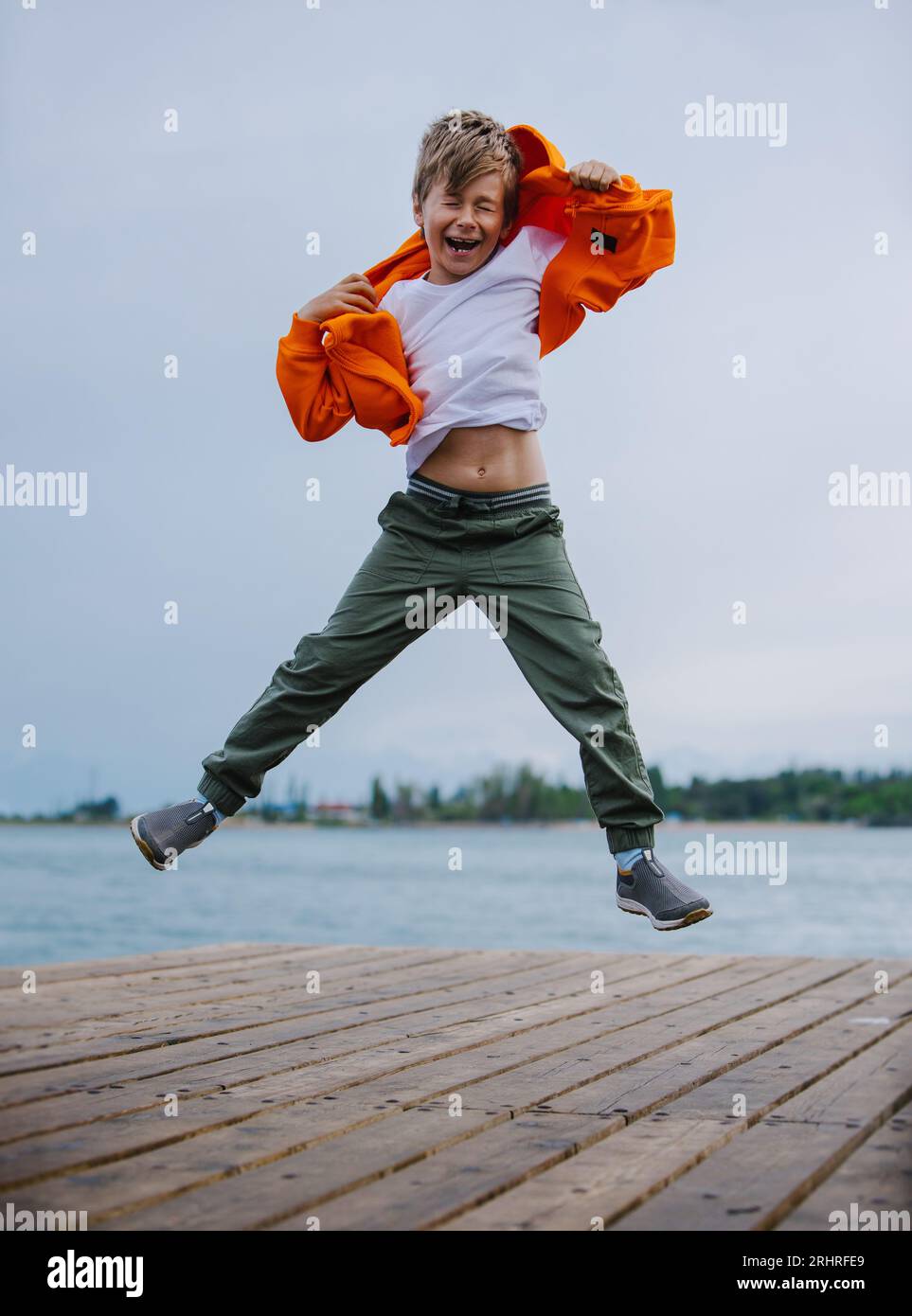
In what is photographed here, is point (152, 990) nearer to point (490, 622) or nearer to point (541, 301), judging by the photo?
point (490, 622)

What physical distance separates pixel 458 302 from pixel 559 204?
1.05ft

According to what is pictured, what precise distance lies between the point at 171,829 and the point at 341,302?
1227 mm

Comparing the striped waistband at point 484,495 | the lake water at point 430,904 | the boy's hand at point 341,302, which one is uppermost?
the boy's hand at point 341,302

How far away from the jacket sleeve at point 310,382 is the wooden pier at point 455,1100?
1390 mm

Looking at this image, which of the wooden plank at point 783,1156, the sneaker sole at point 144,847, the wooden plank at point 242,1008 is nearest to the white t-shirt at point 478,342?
the sneaker sole at point 144,847

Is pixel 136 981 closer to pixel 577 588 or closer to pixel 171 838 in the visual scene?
pixel 171 838

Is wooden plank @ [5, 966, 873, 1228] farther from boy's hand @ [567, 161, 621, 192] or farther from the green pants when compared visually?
boy's hand @ [567, 161, 621, 192]

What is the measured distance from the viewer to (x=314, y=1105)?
2.32m

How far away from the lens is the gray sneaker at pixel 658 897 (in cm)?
277

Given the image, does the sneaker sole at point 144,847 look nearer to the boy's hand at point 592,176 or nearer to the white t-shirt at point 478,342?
the white t-shirt at point 478,342

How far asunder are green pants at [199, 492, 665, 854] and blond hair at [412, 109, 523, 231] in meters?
0.70

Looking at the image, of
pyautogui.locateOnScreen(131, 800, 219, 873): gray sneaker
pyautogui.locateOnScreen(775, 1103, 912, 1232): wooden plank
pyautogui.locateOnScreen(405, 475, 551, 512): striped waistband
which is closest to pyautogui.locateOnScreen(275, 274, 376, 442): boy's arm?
pyautogui.locateOnScreen(405, 475, 551, 512): striped waistband

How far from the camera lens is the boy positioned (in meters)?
2.98
